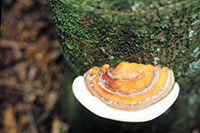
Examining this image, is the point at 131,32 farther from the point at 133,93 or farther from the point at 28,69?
the point at 28,69

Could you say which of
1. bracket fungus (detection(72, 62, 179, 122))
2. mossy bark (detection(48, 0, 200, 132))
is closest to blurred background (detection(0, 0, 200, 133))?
mossy bark (detection(48, 0, 200, 132))

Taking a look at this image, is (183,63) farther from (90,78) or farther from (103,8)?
(103,8)

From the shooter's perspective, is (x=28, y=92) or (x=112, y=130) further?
(x=28, y=92)

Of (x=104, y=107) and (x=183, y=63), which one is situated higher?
(x=183, y=63)

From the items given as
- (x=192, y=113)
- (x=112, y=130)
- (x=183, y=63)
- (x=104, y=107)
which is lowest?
(x=112, y=130)

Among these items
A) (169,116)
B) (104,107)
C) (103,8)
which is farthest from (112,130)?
(103,8)

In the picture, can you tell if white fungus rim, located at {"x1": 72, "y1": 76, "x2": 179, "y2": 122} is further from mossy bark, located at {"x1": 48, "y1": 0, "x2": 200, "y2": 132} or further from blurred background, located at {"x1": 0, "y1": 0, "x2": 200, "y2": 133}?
blurred background, located at {"x1": 0, "y1": 0, "x2": 200, "y2": 133}

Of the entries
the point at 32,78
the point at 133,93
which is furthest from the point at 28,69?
the point at 133,93
